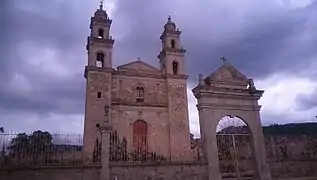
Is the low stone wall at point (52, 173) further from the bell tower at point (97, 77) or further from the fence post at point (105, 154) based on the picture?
the bell tower at point (97, 77)

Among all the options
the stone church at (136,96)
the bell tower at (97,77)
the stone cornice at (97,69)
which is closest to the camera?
the bell tower at (97,77)

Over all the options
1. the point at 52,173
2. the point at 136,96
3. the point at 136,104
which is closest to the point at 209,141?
the point at 52,173

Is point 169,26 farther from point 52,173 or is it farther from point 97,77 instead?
point 52,173

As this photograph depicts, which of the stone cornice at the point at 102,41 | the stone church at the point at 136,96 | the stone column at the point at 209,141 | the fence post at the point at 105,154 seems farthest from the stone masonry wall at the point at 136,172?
the stone cornice at the point at 102,41

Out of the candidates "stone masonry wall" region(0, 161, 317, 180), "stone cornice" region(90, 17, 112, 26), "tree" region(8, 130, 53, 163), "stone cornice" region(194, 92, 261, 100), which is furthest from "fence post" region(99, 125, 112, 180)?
"stone cornice" region(90, 17, 112, 26)

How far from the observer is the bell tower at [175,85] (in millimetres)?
24906

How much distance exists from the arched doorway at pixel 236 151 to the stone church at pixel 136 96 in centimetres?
1025

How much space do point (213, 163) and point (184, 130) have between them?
13.4 meters

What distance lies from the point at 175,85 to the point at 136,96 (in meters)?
4.13

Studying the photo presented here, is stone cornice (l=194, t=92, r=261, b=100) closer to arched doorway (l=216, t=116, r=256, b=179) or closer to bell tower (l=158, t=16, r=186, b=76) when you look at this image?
arched doorway (l=216, t=116, r=256, b=179)

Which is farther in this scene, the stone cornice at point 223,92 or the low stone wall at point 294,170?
the low stone wall at point 294,170

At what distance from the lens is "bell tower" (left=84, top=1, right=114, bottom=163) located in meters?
22.7

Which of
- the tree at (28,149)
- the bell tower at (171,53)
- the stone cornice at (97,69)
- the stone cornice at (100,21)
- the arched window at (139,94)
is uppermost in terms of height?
the stone cornice at (100,21)

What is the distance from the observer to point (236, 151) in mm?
12734
